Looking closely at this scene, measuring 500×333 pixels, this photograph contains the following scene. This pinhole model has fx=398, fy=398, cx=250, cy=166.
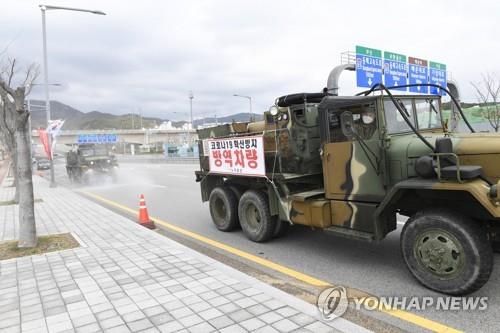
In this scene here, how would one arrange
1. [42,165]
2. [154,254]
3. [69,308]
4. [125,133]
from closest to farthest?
[69,308] → [154,254] → [42,165] → [125,133]

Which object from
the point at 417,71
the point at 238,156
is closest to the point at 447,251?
the point at 238,156

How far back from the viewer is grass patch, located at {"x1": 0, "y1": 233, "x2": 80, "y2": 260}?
6.36m

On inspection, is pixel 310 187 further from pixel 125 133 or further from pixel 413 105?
pixel 125 133

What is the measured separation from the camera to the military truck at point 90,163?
21141 millimetres

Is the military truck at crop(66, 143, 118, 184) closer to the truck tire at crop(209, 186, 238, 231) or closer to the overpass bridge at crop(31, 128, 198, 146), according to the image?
the truck tire at crop(209, 186, 238, 231)

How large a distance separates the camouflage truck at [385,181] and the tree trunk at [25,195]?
135 inches

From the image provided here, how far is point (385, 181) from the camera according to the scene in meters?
4.91

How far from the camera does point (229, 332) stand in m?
3.45

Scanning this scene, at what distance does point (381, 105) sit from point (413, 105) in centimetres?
66

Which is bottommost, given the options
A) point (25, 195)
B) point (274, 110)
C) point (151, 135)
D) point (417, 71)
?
→ point (25, 195)

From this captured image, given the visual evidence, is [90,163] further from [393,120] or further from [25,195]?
[393,120]

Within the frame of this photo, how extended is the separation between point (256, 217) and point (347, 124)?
100 inches

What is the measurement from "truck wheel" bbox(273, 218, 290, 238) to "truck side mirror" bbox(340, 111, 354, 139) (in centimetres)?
208

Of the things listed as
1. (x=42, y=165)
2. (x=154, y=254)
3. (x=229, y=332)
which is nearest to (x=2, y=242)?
(x=154, y=254)
